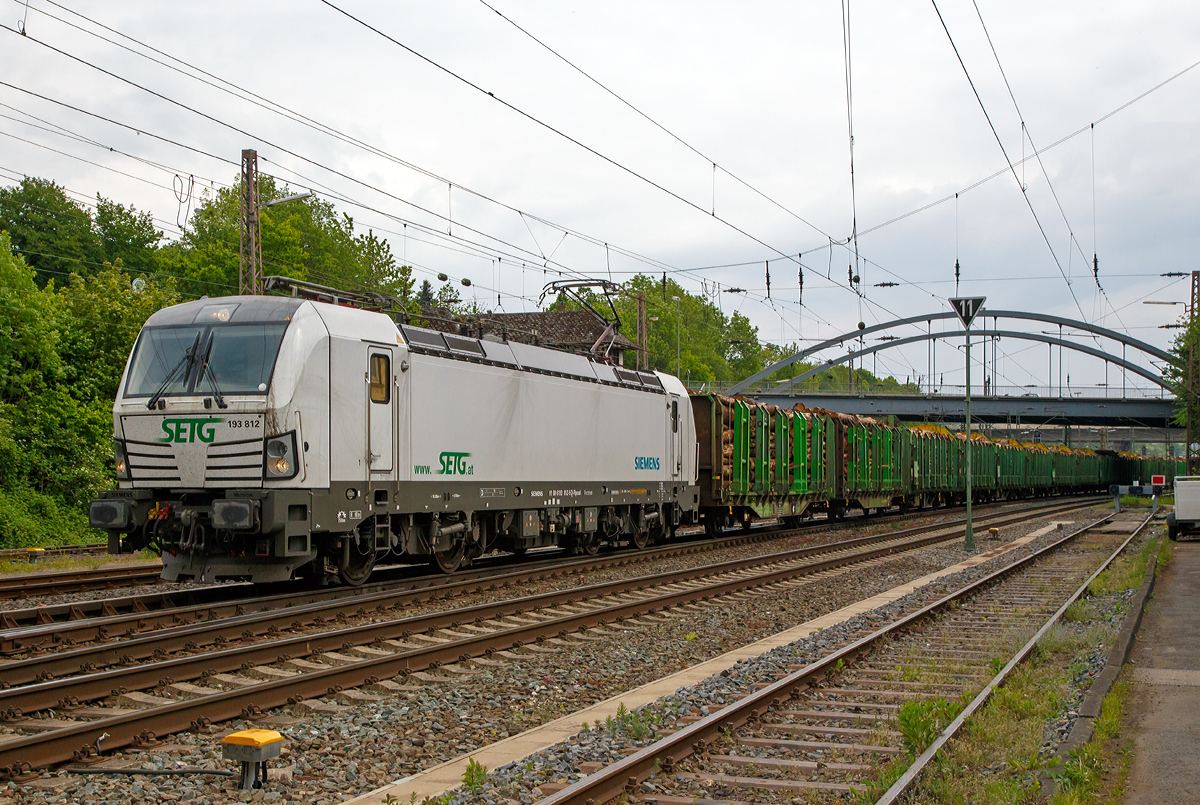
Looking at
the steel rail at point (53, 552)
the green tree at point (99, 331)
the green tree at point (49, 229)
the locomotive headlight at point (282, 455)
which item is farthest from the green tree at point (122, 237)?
the locomotive headlight at point (282, 455)

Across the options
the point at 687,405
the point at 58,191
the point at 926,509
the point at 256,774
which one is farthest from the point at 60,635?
the point at 58,191

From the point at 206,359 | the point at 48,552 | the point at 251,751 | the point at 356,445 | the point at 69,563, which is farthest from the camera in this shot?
the point at 48,552

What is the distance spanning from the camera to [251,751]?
5.81m

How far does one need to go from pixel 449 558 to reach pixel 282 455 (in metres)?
4.78

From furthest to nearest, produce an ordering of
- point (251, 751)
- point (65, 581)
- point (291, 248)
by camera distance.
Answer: point (291, 248) → point (65, 581) → point (251, 751)

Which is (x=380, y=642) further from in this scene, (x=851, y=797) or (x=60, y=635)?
(x=851, y=797)

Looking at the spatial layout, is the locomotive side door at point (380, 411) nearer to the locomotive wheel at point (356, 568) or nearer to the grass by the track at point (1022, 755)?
the locomotive wheel at point (356, 568)

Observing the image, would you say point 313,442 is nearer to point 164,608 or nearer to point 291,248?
point 164,608

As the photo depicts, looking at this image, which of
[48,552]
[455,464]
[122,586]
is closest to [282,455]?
[455,464]

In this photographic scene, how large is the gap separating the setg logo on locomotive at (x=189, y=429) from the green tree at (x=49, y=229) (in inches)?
1897

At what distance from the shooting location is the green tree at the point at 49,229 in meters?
56.5

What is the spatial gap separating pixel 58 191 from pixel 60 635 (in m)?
60.9

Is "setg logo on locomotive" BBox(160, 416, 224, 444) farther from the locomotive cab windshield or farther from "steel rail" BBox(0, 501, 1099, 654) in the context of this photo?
"steel rail" BBox(0, 501, 1099, 654)

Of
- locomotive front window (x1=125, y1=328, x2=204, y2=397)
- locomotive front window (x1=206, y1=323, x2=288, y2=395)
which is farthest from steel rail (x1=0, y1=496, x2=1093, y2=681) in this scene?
locomotive front window (x1=125, y1=328, x2=204, y2=397)
